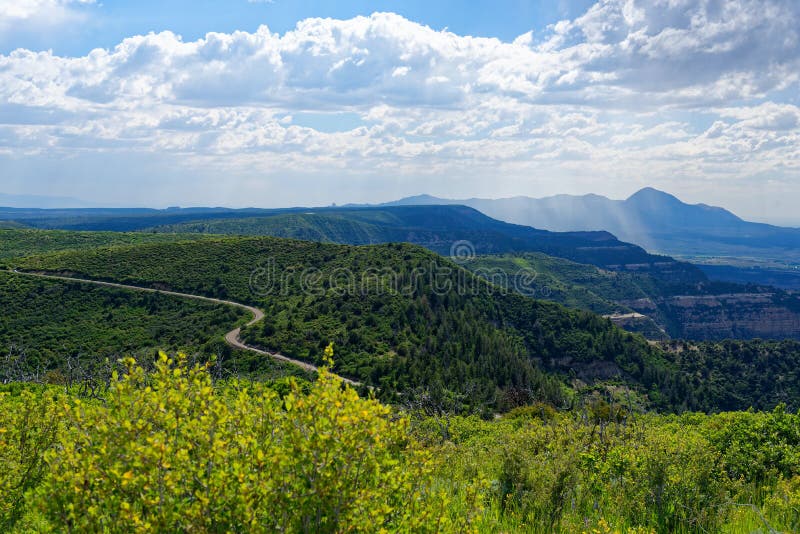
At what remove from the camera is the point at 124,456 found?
18.4 ft

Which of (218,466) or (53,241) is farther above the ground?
(218,466)

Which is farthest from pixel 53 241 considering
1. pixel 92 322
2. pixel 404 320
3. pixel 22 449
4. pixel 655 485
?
pixel 655 485

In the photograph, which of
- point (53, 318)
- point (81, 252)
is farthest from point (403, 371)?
point (81, 252)

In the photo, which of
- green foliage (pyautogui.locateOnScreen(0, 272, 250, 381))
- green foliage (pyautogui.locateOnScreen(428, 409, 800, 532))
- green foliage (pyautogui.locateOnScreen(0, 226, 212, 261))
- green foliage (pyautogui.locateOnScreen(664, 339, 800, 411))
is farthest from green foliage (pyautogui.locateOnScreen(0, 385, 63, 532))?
green foliage (pyautogui.locateOnScreen(0, 226, 212, 261))

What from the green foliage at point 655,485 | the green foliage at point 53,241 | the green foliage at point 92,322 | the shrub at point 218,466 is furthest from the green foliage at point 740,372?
the green foliage at point 53,241

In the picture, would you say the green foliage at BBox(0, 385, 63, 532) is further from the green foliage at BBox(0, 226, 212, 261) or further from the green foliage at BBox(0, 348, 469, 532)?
the green foliage at BBox(0, 226, 212, 261)

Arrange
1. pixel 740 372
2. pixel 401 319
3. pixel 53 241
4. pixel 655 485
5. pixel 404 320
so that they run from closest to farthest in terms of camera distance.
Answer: pixel 655 485 → pixel 404 320 → pixel 401 319 → pixel 740 372 → pixel 53 241

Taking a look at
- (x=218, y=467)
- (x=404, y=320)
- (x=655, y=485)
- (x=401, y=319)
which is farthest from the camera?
(x=401, y=319)

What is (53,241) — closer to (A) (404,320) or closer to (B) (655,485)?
(A) (404,320)

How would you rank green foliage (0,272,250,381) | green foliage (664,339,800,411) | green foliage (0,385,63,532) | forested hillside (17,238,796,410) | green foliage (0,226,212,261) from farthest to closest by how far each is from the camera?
1. green foliage (0,226,212,261)
2. green foliage (664,339,800,411)
3. forested hillside (17,238,796,410)
4. green foliage (0,272,250,381)
5. green foliage (0,385,63,532)

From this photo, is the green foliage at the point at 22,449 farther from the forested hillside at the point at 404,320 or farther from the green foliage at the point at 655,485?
the forested hillside at the point at 404,320

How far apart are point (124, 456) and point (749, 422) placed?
786 inches

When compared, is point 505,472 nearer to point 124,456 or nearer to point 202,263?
point 124,456

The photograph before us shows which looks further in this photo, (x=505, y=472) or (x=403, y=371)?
(x=403, y=371)
